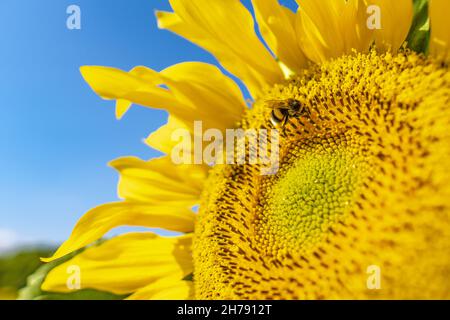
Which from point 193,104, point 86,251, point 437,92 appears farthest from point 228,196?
point 437,92

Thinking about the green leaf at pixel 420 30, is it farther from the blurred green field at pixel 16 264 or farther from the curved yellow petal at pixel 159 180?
the blurred green field at pixel 16 264

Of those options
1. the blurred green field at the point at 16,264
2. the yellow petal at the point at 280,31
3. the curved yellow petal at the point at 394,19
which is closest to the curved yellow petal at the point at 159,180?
the yellow petal at the point at 280,31

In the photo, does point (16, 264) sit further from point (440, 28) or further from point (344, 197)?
point (440, 28)

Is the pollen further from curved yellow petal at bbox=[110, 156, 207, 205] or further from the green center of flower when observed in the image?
curved yellow petal at bbox=[110, 156, 207, 205]

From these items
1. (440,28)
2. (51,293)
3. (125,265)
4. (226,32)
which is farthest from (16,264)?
(440,28)

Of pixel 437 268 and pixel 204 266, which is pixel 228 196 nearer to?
pixel 204 266

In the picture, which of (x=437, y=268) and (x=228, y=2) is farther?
(x=228, y=2)
